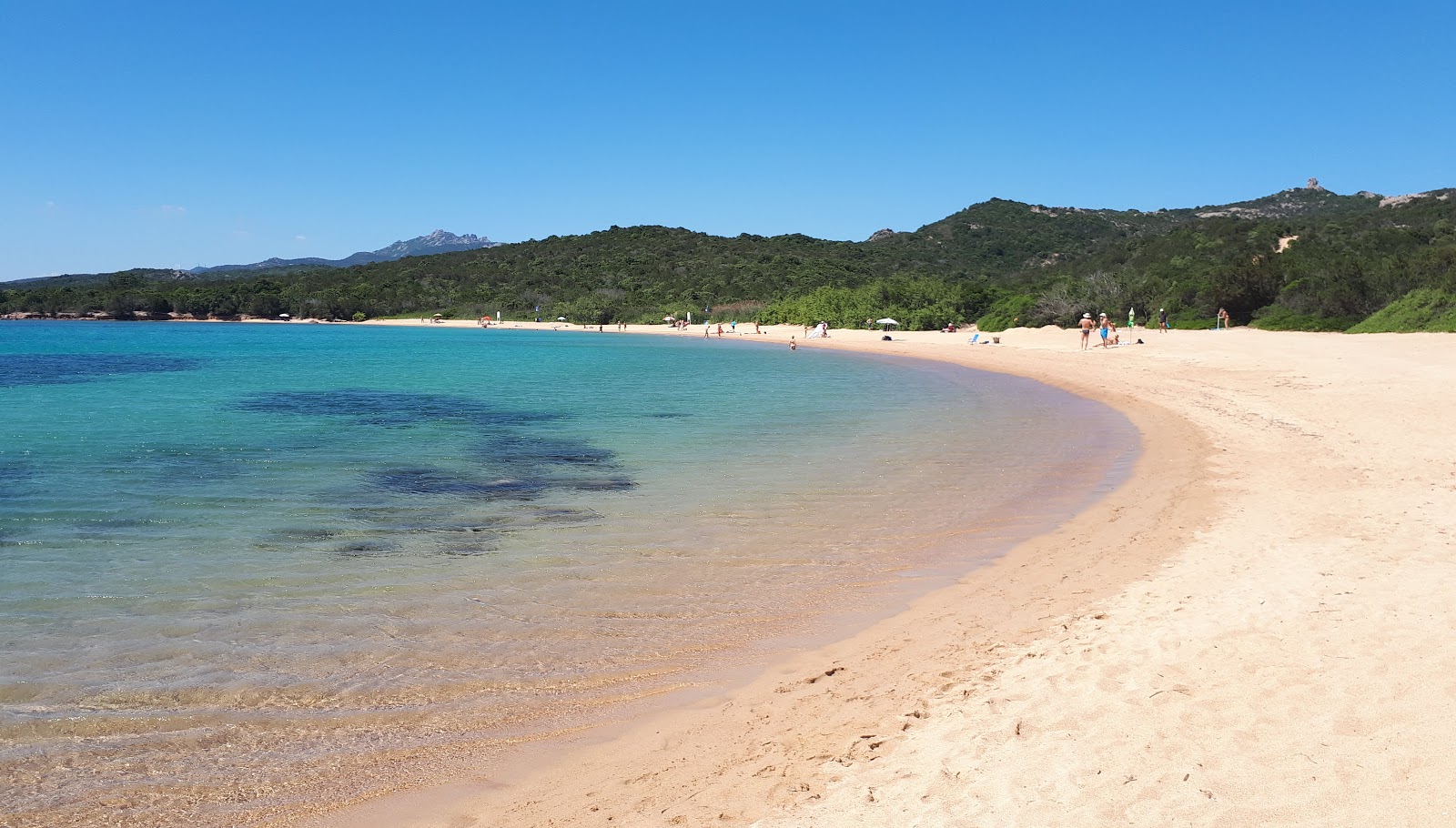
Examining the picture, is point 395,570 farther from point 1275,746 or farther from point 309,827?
point 1275,746

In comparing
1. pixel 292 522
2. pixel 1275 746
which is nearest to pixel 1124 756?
pixel 1275 746

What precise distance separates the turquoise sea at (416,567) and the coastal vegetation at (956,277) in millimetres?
26236

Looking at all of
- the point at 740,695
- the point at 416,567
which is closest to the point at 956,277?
the point at 416,567

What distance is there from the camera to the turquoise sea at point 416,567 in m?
4.48

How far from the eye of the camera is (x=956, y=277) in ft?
294

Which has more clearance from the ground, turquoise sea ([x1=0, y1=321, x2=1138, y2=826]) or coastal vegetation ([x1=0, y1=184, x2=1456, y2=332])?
coastal vegetation ([x1=0, y1=184, x2=1456, y2=332])

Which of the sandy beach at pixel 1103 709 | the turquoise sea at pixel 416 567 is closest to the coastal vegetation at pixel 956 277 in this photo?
the turquoise sea at pixel 416 567

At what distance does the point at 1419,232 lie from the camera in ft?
165

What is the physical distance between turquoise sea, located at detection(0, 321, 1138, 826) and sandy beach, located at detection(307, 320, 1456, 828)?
465 millimetres

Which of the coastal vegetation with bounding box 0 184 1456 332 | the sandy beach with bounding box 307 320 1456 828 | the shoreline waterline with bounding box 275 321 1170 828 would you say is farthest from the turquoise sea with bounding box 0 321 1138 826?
the coastal vegetation with bounding box 0 184 1456 332

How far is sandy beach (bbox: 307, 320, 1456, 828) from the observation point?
354 centimetres

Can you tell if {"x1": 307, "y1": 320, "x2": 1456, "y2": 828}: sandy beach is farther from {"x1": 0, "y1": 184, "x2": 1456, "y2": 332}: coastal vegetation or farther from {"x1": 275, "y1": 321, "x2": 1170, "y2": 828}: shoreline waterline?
{"x1": 0, "y1": 184, "x2": 1456, "y2": 332}: coastal vegetation

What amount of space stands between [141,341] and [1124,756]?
74.7 meters

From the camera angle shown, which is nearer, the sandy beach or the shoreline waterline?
the sandy beach
